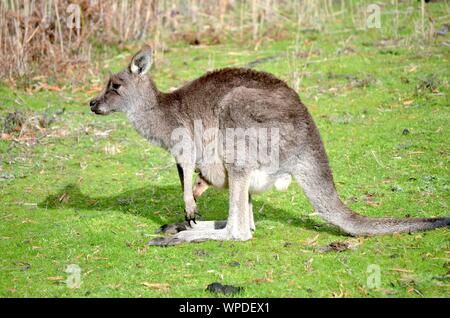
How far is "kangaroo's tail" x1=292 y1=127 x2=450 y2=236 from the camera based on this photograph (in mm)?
5281

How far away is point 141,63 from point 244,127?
1.35 metres

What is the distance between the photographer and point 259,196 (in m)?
7.05

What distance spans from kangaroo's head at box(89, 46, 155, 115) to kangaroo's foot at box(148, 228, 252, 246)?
1331 mm

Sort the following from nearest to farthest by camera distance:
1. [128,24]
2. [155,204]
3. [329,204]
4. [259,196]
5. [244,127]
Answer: [329,204] → [244,127] → [155,204] → [259,196] → [128,24]

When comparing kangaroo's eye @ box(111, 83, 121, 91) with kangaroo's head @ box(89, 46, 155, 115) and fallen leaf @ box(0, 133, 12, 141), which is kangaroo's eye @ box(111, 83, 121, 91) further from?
fallen leaf @ box(0, 133, 12, 141)

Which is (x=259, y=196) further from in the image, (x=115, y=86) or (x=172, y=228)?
(x=115, y=86)

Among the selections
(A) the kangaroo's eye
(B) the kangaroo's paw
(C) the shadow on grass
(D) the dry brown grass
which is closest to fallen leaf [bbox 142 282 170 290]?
(B) the kangaroo's paw

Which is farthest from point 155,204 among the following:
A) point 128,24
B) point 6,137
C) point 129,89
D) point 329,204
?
point 128,24

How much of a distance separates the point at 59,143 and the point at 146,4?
13.3 ft

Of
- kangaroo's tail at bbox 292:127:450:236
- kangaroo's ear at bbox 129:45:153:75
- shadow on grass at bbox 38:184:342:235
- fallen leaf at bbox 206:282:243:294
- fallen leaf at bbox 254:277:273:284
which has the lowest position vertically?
shadow on grass at bbox 38:184:342:235

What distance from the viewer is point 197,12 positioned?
12492mm
